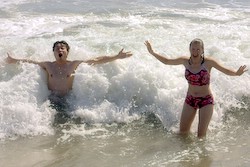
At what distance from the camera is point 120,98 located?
6.76 meters

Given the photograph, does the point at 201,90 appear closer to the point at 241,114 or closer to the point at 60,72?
the point at 241,114

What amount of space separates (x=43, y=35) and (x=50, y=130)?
426 centimetres

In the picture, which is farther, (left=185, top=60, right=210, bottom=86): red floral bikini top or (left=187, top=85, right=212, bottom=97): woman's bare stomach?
(left=187, top=85, right=212, bottom=97): woman's bare stomach

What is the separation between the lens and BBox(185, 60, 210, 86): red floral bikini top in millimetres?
5445

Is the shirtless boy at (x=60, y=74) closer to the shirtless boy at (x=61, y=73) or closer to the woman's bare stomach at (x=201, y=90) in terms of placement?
the shirtless boy at (x=61, y=73)

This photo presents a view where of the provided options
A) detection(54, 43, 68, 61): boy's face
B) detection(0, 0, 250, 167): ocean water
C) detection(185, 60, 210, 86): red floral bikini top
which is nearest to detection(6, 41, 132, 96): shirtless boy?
detection(54, 43, 68, 61): boy's face

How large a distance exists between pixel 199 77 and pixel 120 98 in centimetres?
176

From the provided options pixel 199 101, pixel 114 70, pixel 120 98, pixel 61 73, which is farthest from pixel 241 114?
pixel 61 73

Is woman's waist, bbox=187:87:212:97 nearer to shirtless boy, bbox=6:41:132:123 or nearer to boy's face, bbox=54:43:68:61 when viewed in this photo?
shirtless boy, bbox=6:41:132:123

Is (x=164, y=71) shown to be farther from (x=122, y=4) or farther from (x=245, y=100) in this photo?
(x=122, y=4)

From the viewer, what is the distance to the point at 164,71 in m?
7.22

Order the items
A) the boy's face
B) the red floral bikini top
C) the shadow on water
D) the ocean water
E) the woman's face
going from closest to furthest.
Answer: the ocean water → the woman's face → the red floral bikini top → the shadow on water → the boy's face

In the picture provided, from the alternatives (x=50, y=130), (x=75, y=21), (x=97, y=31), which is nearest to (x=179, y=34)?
(x=97, y=31)

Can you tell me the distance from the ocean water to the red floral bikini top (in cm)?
75
